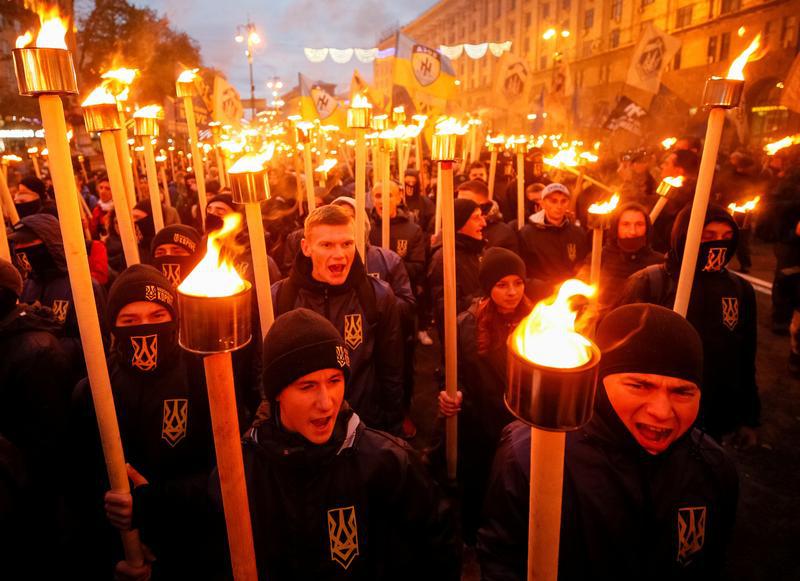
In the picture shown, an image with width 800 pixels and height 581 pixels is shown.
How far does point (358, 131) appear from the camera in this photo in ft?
10.2

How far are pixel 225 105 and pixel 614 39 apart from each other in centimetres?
4039

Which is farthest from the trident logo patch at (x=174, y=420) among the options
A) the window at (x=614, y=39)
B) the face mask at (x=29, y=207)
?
the window at (x=614, y=39)

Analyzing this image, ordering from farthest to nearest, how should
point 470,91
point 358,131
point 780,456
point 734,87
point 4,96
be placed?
point 470,91, point 4,96, point 780,456, point 358,131, point 734,87

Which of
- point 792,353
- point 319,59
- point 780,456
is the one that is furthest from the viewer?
point 319,59

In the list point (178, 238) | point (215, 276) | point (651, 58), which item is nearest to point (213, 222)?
point (178, 238)

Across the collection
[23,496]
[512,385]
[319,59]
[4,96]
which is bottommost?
[23,496]

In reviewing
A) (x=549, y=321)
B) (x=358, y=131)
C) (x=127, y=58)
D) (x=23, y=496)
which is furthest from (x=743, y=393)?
(x=127, y=58)

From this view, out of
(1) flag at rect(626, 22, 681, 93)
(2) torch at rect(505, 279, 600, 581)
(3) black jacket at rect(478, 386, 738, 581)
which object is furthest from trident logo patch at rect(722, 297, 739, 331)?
(1) flag at rect(626, 22, 681, 93)

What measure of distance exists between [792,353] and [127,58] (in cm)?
3488

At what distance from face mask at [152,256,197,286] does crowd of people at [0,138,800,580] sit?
0.02 metres

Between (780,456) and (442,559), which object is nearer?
(442,559)

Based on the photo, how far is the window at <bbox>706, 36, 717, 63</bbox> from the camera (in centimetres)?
2964

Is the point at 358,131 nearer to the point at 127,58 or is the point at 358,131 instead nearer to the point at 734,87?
the point at 734,87

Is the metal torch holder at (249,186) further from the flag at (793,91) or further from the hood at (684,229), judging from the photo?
the flag at (793,91)
